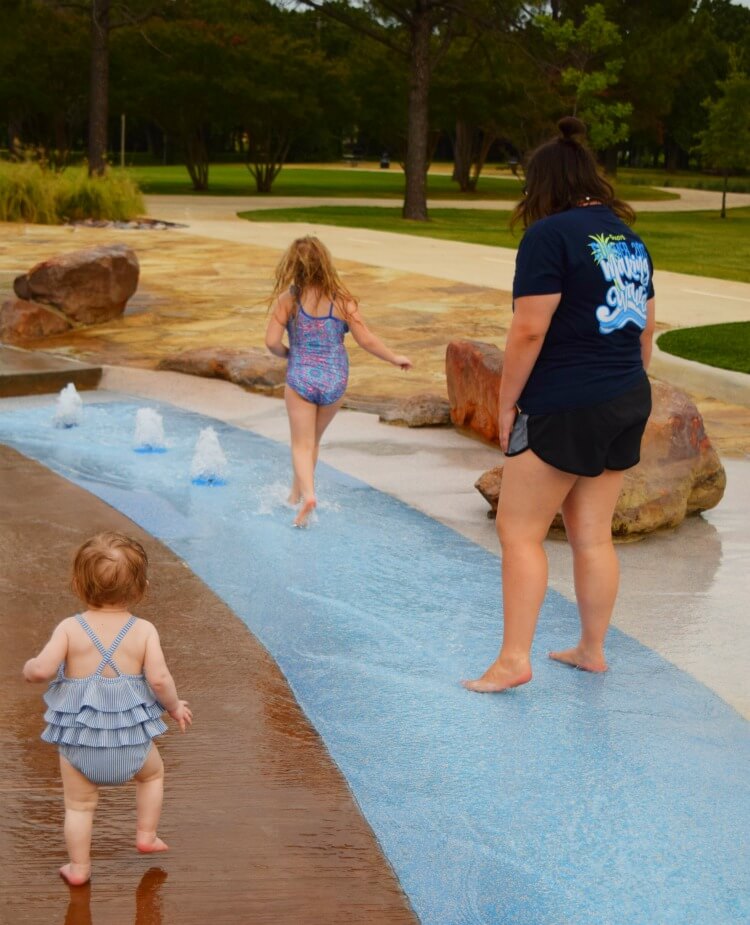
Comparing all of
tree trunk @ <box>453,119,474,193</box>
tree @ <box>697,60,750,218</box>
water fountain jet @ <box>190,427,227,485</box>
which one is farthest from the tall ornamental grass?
tree trunk @ <box>453,119,474,193</box>

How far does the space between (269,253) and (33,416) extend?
1029cm

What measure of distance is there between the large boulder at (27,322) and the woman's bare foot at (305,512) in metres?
6.60

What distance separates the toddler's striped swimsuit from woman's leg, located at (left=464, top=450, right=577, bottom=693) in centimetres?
166

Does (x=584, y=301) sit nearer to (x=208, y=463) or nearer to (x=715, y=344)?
(x=208, y=463)

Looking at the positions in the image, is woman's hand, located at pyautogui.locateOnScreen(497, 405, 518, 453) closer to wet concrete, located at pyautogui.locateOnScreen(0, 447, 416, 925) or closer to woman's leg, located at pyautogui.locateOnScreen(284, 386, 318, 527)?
wet concrete, located at pyautogui.locateOnScreen(0, 447, 416, 925)

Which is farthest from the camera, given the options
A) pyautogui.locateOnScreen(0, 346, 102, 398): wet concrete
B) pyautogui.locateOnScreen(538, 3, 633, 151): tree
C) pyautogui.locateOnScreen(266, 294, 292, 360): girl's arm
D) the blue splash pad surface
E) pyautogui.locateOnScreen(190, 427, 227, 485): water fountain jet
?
pyautogui.locateOnScreen(538, 3, 633, 151): tree

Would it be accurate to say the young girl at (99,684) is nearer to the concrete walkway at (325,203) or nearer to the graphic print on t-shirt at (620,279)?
the graphic print on t-shirt at (620,279)

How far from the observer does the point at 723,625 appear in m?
5.46

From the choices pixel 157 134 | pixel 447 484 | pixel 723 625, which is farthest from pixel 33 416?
pixel 157 134

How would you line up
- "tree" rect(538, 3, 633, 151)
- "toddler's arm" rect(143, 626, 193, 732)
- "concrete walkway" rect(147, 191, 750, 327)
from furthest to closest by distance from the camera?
1. "tree" rect(538, 3, 633, 151)
2. "concrete walkway" rect(147, 191, 750, 327)
3. "toddler's arm" rect(143, 626, 193, 732)

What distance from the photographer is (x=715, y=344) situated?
40.8ft

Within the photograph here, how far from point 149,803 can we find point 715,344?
10032mm

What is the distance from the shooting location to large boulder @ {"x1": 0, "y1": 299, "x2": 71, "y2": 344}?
41.3 ft

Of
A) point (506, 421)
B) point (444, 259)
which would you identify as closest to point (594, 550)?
point (506, 421)
